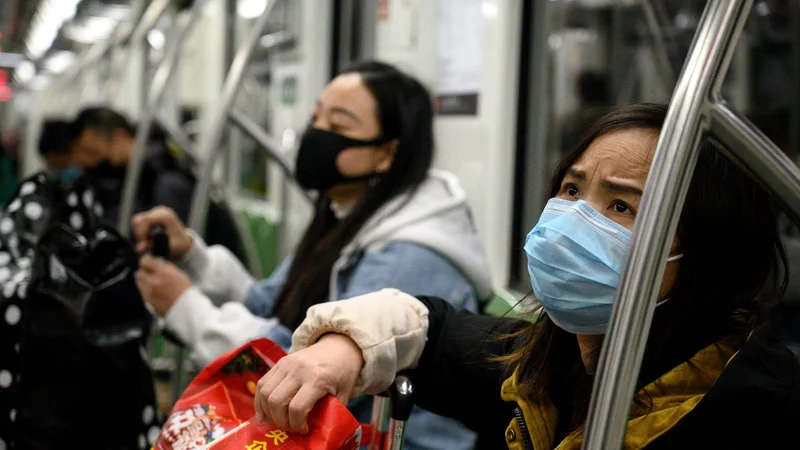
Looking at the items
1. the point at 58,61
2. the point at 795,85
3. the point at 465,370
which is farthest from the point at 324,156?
the point at 58,61

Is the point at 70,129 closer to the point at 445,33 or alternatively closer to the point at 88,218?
the point at 445,33

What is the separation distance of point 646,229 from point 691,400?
0.83ft

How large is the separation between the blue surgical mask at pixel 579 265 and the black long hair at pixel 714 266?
0.04 metres

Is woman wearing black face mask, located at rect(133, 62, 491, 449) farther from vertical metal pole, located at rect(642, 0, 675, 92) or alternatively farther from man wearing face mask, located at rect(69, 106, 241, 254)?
man wearing face mask, located at rect(69, 106, 241, 254)

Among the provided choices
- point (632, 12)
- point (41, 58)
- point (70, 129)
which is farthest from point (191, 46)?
point (41, 58)

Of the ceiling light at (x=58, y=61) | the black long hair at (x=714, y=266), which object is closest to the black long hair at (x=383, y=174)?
the black long hair at (x=714, y=266)

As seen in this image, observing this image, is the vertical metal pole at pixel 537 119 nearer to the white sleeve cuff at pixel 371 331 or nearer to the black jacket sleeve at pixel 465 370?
the black jacket sleeve at pixel 465 370

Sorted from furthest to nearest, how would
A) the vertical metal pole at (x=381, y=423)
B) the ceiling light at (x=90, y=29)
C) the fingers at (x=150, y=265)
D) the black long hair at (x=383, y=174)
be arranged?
the ceiling light at (x=90, y=29)
the fingers at (x=150, y=265)
the black long hair at (x=383, y=174)
the vertical metal pole at (x=381, y=423)

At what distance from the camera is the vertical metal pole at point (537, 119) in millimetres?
2426

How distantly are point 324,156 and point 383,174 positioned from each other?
0.14 metres

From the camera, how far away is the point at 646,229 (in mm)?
793

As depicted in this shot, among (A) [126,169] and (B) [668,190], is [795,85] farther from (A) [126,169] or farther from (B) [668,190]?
(A) [126,169]

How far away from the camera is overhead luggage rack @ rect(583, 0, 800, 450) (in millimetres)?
792

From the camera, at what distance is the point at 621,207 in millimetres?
1021
